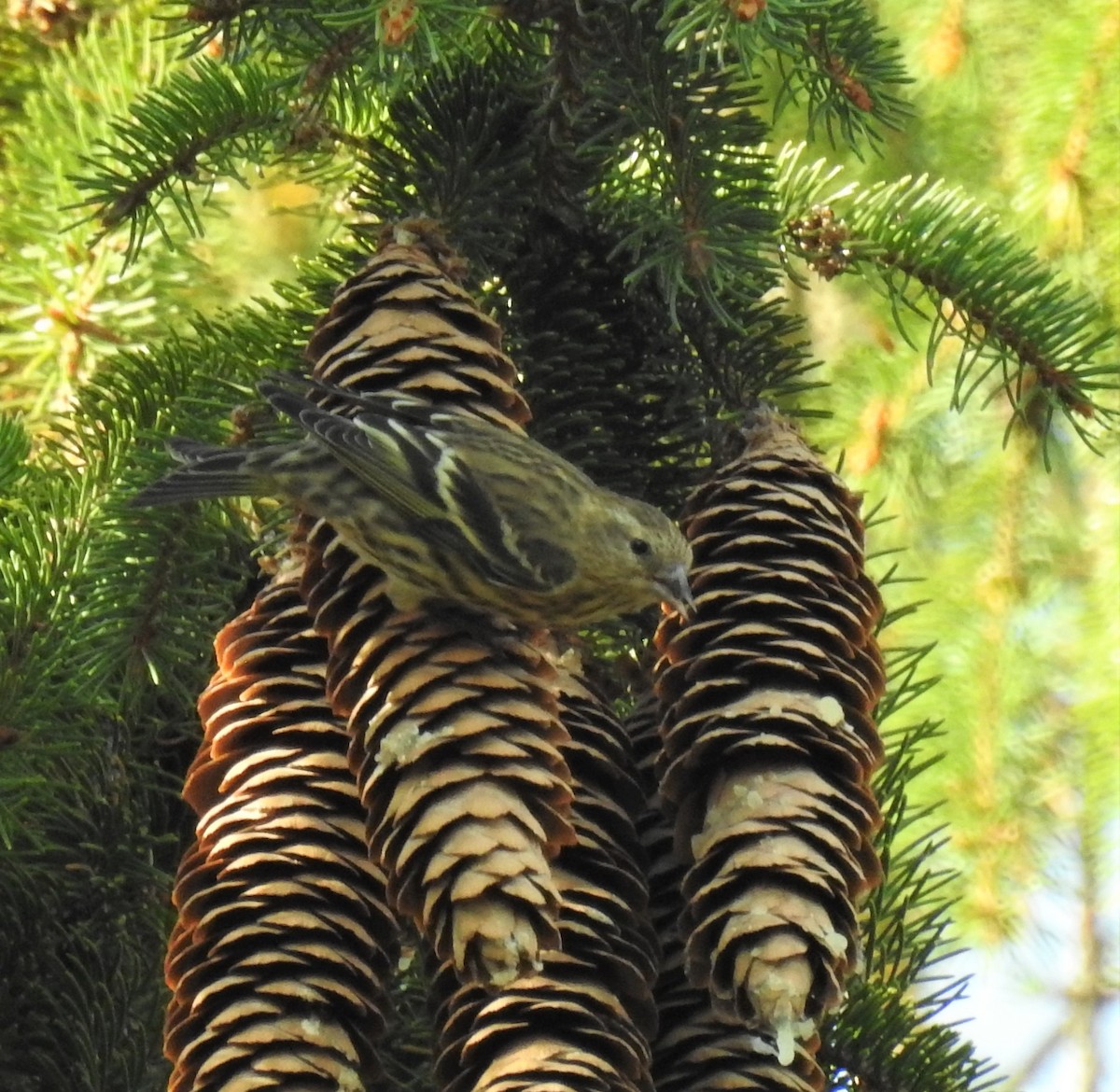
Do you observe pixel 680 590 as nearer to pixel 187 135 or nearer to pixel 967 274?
pixel 967 274

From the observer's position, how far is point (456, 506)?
1.77 m

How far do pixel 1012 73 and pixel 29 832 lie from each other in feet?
6.43

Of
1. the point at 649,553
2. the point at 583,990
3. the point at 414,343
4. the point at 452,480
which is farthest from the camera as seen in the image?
the point at 452,480

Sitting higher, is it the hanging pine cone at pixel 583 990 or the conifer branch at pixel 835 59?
the conifer branch at pixel 835 59

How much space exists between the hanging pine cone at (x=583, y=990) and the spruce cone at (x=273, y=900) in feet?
Result: 0.25

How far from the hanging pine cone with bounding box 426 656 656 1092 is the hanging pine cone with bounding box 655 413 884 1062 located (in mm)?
48

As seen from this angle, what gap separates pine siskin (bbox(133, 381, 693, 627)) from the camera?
1422mm

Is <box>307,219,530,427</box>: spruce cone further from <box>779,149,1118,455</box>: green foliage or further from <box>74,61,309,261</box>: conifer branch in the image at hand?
<box>779,149,1118,455</box>: green foliage

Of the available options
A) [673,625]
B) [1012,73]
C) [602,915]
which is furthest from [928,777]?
[602,915]

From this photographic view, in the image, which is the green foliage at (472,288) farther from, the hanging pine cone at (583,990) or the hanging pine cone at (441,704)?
the hanging pine cone at (583,990)

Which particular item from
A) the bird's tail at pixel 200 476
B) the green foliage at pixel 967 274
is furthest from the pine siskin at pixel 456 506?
the green foliage at pixel 967 274

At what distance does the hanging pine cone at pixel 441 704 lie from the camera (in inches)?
44.3

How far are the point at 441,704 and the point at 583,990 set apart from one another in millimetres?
233

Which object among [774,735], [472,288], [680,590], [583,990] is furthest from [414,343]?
[583,990]
